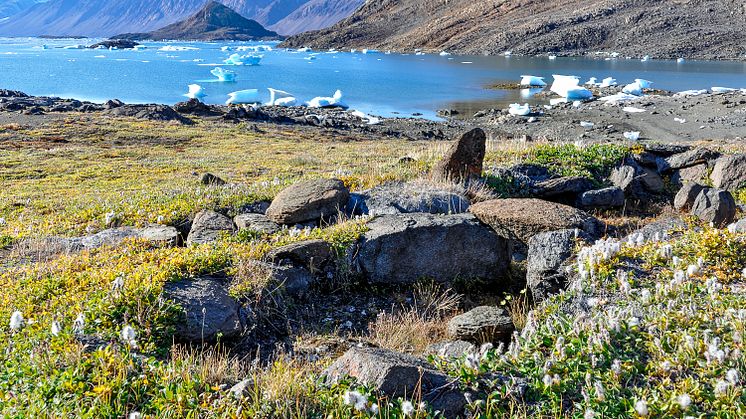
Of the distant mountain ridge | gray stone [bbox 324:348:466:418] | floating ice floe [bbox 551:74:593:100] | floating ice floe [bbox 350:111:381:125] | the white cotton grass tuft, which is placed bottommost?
floating ice floe [bbox 350:111:381:125]

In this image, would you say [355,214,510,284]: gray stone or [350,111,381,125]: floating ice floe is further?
[350,111,381,125]: floating ice floe

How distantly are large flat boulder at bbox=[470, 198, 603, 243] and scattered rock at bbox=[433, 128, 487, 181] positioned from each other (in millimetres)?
2516

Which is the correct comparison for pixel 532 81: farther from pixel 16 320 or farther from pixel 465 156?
pixel 16 320

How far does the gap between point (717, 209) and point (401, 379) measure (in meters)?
6.74

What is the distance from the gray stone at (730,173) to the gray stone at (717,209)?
2.81 m

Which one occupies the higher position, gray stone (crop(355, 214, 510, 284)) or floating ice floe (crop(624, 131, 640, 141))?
gray stone (crop(355, 214, 510, 284))

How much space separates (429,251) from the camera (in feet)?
24.3

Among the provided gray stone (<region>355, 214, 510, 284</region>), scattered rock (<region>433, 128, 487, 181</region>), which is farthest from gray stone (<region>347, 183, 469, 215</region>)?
gray stone (<region>355, 214, 510, 284</region>)

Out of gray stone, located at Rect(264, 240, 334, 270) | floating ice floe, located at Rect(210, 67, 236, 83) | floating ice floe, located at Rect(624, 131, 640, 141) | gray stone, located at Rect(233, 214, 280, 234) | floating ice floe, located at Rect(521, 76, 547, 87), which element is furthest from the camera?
floating ice floe, located at Rect(210, 67, 236, 83)

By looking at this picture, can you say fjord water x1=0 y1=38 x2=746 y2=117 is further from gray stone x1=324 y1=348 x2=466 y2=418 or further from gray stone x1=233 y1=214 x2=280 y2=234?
gray stone x1=324 y1=348 x2=466 y2=418

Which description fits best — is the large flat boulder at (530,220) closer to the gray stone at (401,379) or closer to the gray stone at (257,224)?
the gray stone at (257,224)

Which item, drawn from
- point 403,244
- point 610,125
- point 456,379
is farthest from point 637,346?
point 610,125

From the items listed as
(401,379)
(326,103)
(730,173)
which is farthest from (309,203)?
(326,103)

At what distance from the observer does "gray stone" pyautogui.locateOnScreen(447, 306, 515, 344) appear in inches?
219
